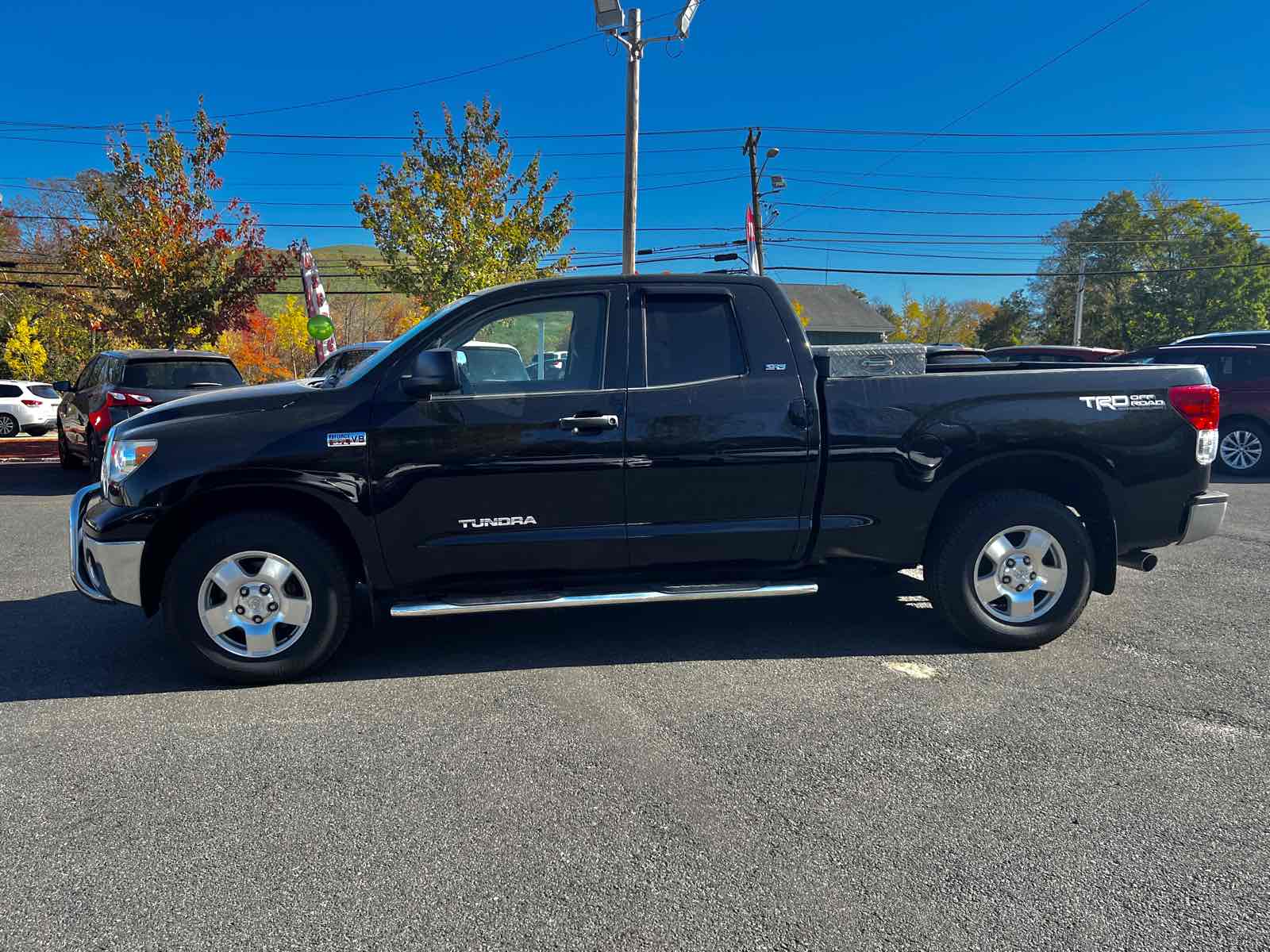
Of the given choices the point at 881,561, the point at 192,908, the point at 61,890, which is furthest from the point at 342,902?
the point at 881,561

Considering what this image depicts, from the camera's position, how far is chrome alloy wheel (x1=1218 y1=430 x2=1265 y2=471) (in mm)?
10867

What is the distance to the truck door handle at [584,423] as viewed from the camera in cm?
400

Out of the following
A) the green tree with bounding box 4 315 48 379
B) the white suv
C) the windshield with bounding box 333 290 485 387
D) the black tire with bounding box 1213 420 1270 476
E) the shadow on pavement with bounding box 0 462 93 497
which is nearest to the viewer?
the windshield with bounding box 333 290 485 387

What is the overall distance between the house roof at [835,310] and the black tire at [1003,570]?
53680 mm

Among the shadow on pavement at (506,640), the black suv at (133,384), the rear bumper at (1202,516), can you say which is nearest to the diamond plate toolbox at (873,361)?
the shadow on pavement at (506,640)

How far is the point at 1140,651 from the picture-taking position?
4355 millimetres

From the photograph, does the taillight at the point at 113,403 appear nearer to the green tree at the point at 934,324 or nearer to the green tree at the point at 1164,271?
the green tree at the point at 1164,271

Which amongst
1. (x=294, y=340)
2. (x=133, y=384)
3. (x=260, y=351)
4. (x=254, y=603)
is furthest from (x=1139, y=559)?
(x=260, y=351)

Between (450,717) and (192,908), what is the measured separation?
4.51 ft

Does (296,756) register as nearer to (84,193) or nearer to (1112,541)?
(1112,541)

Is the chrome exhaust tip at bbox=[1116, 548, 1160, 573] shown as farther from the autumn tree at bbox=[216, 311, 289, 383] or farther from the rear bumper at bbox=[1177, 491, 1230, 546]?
the autumn tree at bbox=[216, 311, 289, 383]

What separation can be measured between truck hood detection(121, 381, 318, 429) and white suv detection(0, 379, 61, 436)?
19061mm

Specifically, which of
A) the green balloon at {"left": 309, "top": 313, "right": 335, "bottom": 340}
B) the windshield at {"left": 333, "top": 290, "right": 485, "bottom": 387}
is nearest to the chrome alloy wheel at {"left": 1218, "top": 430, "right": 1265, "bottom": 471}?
the windshield at {"left": 333, "top": 290, "right": 485, "bottom": 387}

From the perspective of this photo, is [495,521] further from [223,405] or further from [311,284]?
[311,284]
